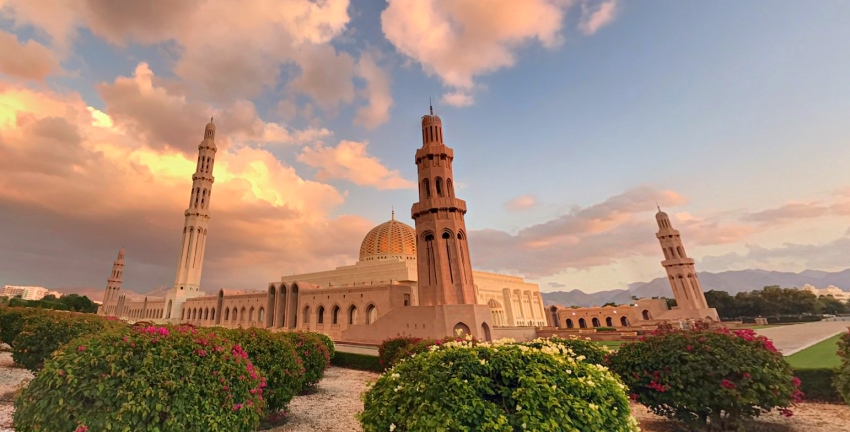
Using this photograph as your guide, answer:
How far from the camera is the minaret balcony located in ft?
93.0

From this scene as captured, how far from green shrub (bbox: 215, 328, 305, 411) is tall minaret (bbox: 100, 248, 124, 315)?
102 metres

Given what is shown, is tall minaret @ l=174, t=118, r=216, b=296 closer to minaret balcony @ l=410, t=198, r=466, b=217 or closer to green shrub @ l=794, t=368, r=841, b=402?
minaret balcony @ l=410, t=198, r=466, b=217

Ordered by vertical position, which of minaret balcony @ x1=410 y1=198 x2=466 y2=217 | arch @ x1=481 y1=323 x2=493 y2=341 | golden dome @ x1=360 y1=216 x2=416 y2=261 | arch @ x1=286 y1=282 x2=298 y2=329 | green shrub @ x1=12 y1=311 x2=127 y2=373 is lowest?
arch @ x1=481 y1=323 x2=493 y2=341

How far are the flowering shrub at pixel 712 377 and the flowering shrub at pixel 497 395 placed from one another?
370cm

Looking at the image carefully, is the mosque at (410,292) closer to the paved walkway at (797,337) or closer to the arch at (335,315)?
the arch at (335,315)

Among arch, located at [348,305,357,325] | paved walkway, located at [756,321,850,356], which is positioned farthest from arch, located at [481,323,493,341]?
arch, located at [348,305,357,325]

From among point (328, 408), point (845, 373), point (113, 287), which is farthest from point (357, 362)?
point (113, 287)

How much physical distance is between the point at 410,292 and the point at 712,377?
3037 centimetres

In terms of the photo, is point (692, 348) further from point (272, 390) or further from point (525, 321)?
point (525, 321)

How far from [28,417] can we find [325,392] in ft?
28.0

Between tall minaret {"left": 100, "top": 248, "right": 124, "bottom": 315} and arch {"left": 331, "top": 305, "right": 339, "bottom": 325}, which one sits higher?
tall minaret {"left": 100, "top": 248, "right": 124, "bottom": 315}

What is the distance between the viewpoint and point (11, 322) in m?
15.2

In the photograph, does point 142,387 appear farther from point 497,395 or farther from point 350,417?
point 350,417

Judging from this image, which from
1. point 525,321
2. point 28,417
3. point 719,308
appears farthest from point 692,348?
point 719,308
